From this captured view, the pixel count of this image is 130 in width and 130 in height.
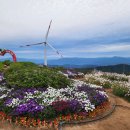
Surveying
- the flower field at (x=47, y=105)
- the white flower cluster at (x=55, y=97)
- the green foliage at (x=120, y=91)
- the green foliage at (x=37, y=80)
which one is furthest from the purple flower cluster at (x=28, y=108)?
the green foliage at (x=120, y=91)

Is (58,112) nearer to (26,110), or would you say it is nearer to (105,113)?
(26,110)

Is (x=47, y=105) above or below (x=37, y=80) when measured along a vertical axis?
below

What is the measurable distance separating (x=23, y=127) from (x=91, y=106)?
158 inches

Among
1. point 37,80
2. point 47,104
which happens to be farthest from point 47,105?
point 37,80

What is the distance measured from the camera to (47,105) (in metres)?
14.8

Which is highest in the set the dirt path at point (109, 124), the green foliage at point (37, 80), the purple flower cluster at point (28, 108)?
the green foliage at point (37, 80)

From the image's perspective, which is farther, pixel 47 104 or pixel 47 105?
pixel 47 104

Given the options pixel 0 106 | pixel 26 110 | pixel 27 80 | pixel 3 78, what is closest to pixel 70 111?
pixel 26 110

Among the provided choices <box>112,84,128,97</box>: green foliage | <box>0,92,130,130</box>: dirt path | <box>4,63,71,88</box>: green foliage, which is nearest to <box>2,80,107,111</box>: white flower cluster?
<box>4,63,71,88</box>: green foliage

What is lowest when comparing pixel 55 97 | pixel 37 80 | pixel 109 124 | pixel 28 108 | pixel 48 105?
pixel 109 124

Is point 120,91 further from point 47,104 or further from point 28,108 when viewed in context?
point 28,108

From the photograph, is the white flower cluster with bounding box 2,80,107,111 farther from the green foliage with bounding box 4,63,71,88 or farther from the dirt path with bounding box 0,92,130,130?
the dirt path with bounding box 0,92,130,130

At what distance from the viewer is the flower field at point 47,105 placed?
1410 centimetres

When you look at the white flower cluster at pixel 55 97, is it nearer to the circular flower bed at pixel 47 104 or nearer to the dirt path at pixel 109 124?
the circular flower bed at pixel 47 104
